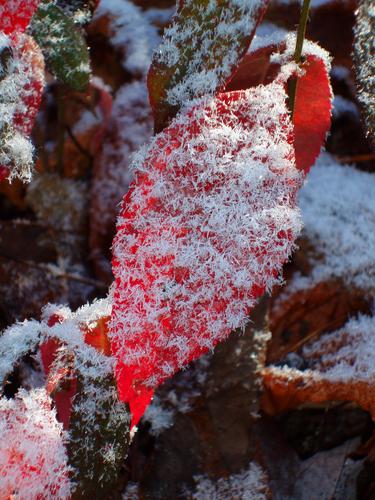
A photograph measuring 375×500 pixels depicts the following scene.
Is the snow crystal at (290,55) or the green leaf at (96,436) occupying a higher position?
the snow crystal at (290,55)

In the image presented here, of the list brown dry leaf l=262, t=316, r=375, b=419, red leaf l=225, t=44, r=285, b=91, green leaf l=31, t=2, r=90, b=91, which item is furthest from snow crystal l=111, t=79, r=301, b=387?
brown dry leaf l=262, t=316, r=375, b=419

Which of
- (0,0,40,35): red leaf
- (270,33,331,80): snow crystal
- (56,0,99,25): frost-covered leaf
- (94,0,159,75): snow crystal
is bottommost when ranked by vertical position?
(270,33,331,80): snow crystal

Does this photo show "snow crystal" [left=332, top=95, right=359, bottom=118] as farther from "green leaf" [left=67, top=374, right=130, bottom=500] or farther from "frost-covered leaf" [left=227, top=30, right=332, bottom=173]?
"green leaf" [left=67, top=374, right=130, bottom=500]

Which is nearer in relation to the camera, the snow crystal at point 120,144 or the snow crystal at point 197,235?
the snow crystal at point 197,235

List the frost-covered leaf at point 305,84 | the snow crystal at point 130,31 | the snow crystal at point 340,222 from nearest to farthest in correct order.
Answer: the frost-covered leaf at point 305,84 → the snow crystal at point 340,222 → the snow crystal at point 130,31

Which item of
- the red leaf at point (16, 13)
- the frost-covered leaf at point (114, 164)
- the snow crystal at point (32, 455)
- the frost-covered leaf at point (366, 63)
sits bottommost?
the snow crystal at point (32, 455)

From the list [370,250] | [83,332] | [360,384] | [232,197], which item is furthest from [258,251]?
[370,250]

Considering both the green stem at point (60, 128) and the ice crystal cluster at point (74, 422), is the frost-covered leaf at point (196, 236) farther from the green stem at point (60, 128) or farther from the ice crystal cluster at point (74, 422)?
the green stem at point (60, 128)

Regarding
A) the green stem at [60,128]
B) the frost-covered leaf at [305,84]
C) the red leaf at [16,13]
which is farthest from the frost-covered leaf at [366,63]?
the green stem at [60,128]
